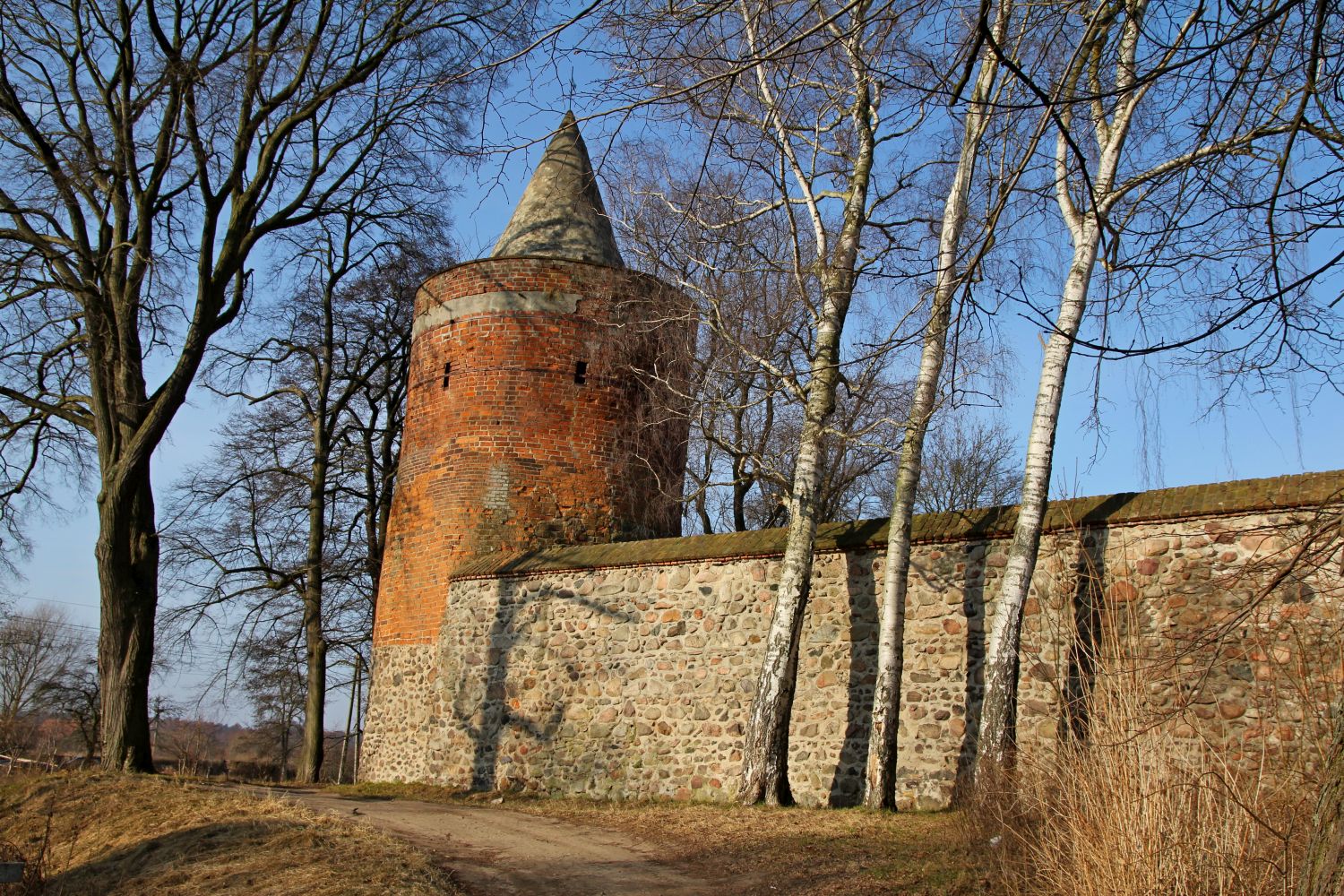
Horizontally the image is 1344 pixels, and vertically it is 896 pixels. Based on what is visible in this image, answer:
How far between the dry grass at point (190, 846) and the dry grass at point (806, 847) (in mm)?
1978

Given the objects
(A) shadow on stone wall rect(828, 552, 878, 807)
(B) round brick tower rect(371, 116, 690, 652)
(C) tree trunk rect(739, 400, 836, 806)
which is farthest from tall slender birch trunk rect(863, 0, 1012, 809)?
(B) round brick tower rect(371, 116, 690, 652)

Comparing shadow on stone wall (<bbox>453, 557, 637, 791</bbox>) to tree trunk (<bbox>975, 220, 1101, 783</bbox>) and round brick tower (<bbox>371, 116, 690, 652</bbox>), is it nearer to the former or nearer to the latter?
round brick tower (<bbox>371, 116, 690, 652</bbox>)

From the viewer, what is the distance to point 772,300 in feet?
44.0

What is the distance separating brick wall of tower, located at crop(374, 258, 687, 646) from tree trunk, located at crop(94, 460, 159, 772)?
11.4 ft

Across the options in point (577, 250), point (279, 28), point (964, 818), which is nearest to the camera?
point (964, 818)

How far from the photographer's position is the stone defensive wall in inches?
327

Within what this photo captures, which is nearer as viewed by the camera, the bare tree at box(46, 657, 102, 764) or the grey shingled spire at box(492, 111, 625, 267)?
the grey shingled spire at box(492, 111, 625, 267)

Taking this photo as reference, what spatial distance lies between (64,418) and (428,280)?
5224 millimetres

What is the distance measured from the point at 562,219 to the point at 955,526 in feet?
27.8

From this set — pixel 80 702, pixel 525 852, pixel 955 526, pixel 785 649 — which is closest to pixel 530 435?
pixel 785 649

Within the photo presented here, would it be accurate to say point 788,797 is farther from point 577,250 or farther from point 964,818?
point 577,250

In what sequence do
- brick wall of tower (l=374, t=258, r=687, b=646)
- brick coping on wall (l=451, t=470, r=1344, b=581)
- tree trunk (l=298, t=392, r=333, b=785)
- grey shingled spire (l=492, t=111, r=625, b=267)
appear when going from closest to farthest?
brick coping on wall (l=451, t=470, r=1344, b=581)
brick wall of tower (l=374, t=258, r=687, b=646)
grey shingled spire (l=492, t=111, r=625, b=267)
tree trunk (l=298, t=392, r=333, b=785)

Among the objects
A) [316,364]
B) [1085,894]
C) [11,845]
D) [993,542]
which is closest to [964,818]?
[1085,894]

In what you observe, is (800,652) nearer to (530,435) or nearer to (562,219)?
(530,435)
